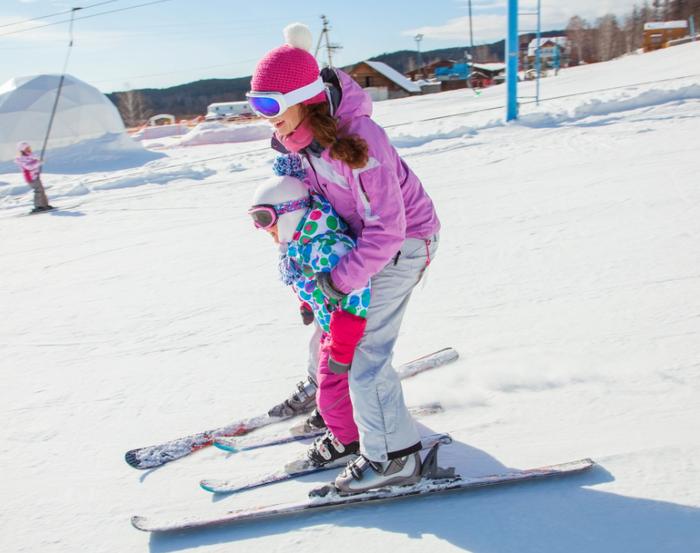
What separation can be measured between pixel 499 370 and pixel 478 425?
0.46 m

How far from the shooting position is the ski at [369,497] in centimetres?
193

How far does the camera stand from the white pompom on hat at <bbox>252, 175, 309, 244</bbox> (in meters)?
1.83

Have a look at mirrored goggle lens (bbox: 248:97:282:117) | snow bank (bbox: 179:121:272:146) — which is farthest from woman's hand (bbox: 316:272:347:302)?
snow bank (bbox: 179:121:272:146)

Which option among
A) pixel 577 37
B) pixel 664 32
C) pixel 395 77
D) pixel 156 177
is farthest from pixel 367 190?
pixel 577 37

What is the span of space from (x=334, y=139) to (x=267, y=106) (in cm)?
26

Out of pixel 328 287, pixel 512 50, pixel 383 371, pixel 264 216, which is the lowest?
pixel 383 371

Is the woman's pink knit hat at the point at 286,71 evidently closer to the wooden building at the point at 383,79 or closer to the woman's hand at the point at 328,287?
the woman's hand at the point at 328,287

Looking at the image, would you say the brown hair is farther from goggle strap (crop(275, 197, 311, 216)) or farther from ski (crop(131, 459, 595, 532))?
ski (crop(131, 459, 595, 532))

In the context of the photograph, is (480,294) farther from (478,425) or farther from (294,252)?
(294,252)

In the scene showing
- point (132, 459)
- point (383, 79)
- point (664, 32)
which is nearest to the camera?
point (132, 459)

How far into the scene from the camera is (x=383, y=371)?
191 cm

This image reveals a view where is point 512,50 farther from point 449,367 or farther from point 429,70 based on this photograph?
point 429,70

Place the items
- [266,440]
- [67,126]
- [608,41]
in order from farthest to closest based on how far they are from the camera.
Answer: [608,41]
[67,126]
[266,440]

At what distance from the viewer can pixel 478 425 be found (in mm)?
2350
